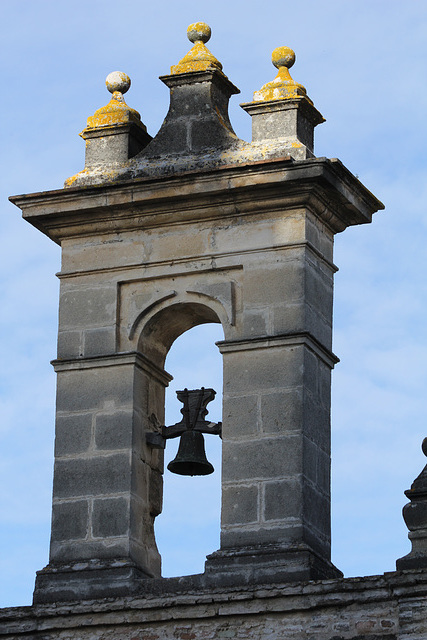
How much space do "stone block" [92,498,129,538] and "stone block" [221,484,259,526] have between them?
0.69 metres

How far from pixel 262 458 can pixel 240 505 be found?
34 centimetres

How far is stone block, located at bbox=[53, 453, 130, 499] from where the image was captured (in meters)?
16.7

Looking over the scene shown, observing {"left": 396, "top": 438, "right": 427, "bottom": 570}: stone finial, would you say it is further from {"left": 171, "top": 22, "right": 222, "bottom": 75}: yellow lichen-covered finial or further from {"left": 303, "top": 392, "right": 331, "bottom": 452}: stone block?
{"left": 171, "top": 22, "right": 222, "bottom": 75}: yellow lichen-covered finial

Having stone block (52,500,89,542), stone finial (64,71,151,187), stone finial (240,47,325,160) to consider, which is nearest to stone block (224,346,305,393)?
stone block (52,500,89,542)

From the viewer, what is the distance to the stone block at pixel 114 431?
16766 mm

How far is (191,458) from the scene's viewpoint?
16.9m

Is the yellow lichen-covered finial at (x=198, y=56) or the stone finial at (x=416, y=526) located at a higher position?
the yellow lichen-covered finial at (x=198, y=56)

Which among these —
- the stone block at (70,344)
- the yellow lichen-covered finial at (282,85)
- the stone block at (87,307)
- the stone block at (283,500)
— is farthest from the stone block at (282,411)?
the yellow lichen-covered finial at (282,85)

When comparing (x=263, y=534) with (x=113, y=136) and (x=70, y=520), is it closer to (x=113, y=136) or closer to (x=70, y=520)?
(x=70, y=520)

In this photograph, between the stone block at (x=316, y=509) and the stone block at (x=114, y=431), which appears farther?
the stone block at (x=114, y=431)

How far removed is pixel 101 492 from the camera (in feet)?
54.7

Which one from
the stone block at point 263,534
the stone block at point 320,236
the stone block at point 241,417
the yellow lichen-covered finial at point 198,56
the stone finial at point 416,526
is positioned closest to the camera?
the stone finial at point 416,526

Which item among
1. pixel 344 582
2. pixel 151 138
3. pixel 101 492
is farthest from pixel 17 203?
pixel 344 582

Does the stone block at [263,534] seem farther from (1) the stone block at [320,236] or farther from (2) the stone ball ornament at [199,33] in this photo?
(2) the stone ball ornament at [199,33]
